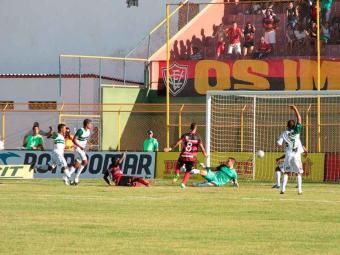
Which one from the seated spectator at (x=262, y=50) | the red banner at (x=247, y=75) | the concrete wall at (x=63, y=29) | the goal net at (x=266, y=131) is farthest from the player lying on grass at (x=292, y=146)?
the concrete wall at (x=63, y=29)

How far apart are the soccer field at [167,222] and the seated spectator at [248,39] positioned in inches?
687

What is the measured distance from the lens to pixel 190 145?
3155cm

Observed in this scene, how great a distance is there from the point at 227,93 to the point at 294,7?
31.0 ft

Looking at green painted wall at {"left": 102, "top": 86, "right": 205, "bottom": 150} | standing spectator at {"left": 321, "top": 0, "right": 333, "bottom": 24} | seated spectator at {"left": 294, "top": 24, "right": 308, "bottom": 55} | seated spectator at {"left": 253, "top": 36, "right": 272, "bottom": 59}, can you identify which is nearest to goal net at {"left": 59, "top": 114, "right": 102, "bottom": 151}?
green painted wall at {"left": 102, "top": 86, "right": 205, "bottom": 150}

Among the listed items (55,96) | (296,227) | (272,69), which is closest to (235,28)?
(272,69)

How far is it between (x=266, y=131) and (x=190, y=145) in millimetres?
10429

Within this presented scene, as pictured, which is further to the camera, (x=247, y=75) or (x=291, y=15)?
(x=247, y=75)

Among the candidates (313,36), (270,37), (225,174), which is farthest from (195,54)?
(225,174)

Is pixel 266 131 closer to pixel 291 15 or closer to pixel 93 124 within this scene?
pixel 291 15

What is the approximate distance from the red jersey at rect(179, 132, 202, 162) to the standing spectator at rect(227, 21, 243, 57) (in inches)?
541

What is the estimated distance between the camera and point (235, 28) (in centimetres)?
4494

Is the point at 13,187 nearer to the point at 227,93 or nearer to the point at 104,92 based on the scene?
the point at 227,93

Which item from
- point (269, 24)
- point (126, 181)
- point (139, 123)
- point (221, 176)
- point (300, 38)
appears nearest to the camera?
point (126, 181)

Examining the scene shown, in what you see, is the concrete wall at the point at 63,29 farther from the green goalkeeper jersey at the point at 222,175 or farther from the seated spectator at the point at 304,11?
the green goalkeeper jersey at the point at 222,175
